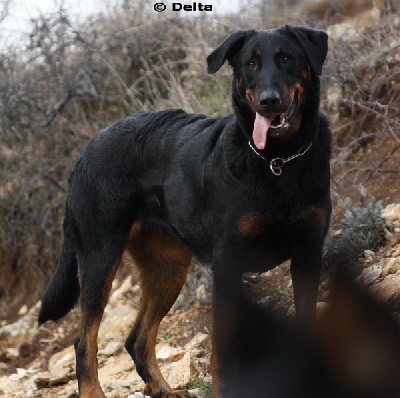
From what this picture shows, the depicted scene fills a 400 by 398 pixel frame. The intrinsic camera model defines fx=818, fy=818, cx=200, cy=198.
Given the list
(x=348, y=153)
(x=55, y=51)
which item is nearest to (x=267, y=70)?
(x=348, y=153)

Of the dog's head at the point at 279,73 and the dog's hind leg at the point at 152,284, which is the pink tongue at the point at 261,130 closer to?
the dog's head at the point at 279,73

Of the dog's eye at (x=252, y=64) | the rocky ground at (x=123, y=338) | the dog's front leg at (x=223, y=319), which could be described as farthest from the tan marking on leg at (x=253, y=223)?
the dog's eye at (x=252, y=64)

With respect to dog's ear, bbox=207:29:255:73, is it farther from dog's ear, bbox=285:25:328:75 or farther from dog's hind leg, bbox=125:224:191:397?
dog's hind leg, bbox=125:224:191:397

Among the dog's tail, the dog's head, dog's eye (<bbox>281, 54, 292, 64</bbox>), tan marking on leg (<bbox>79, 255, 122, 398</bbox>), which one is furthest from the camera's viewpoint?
the dog's tail

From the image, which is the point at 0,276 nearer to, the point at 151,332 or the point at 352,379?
the point at 151,332

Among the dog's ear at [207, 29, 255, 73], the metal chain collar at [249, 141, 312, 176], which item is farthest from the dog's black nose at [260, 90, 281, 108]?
the dog's ear at [207, 29, 255, 73]

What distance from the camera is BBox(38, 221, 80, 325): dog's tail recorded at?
5.58 meters

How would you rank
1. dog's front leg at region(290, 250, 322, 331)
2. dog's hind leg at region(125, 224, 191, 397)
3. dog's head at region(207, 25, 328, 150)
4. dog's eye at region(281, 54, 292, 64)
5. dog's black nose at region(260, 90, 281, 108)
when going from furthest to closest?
dog's hind leg at region(125, 224, 191, 397), dog's front leg at region(290, 250, 322, 331), dog's eye at region(281, 54, 292, 64), dog's head at region(207, 25, 328, 150), dog's black nose at region(260, 90, 281, 108)

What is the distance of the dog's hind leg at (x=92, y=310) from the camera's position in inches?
204

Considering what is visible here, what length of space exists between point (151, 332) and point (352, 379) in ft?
9.33

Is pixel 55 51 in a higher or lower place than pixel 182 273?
higher

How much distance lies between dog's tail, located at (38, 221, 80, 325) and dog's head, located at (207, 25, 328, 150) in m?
1.83

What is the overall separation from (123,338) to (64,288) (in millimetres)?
2267

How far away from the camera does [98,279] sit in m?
5.24
